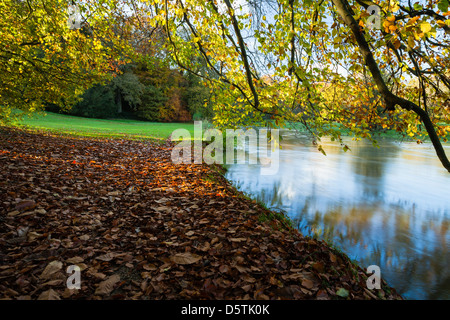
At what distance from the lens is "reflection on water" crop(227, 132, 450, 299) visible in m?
4.82

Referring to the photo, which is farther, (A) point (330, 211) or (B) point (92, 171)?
(A) point (330, 211)

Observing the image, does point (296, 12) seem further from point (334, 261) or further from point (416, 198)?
point (416, 198)

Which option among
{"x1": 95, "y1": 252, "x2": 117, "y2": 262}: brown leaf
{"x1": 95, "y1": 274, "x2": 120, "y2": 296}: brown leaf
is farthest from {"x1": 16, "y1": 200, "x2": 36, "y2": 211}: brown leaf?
{"x1": 95, "y1": 274, "x2": 120, "y2": 296}: brown leaf

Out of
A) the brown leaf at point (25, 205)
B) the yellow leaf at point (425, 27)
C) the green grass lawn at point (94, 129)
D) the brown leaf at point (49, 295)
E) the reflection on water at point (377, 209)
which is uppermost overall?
the yellow leaf at point (425, 27)

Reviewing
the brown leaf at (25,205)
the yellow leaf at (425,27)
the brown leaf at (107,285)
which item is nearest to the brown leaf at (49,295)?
the brown leaf at (107,285)

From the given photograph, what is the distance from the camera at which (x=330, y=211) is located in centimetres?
755

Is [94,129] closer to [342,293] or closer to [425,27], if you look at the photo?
[342,293]

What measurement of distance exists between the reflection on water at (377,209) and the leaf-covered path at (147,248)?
4.60ft

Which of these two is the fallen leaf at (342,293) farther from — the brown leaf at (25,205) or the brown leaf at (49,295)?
the brown leaf at (25,205)

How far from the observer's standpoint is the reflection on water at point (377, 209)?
4.82 m

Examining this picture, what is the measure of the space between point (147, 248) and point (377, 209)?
748cm
